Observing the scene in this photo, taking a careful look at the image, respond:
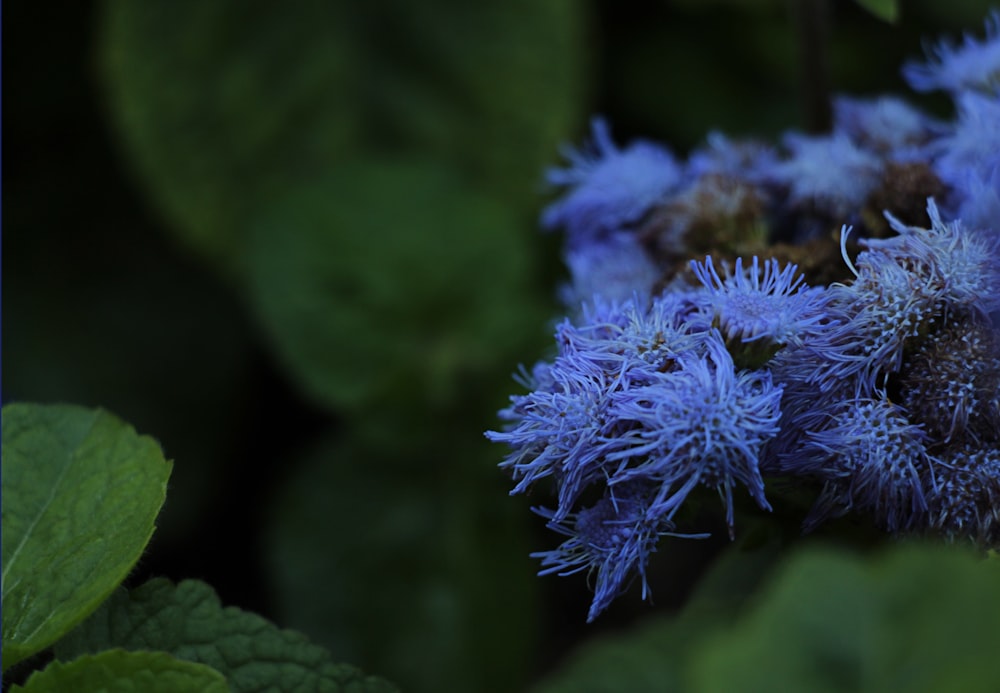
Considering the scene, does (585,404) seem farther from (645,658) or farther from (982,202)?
(982,202)

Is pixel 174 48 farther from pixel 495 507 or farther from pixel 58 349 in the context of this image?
pixel 495 507

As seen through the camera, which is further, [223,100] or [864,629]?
[223,100]

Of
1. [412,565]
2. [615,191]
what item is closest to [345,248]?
[412,565]

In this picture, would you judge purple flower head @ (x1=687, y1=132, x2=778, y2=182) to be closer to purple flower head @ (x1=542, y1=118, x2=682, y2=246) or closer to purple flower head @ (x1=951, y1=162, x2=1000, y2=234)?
purple flower head @ (x1=542, y1=118, x2=682, y2=246)

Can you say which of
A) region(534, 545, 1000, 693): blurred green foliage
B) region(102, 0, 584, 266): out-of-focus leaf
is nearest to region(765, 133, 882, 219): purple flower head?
region(534, 545, 1000, 693): blurred green foliage

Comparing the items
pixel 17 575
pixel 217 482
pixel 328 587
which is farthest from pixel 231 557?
pixel 17 575

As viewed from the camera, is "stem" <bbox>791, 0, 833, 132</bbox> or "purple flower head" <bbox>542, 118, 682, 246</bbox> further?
"stem" <bbox>791, 0, 833, 132</bbox>
